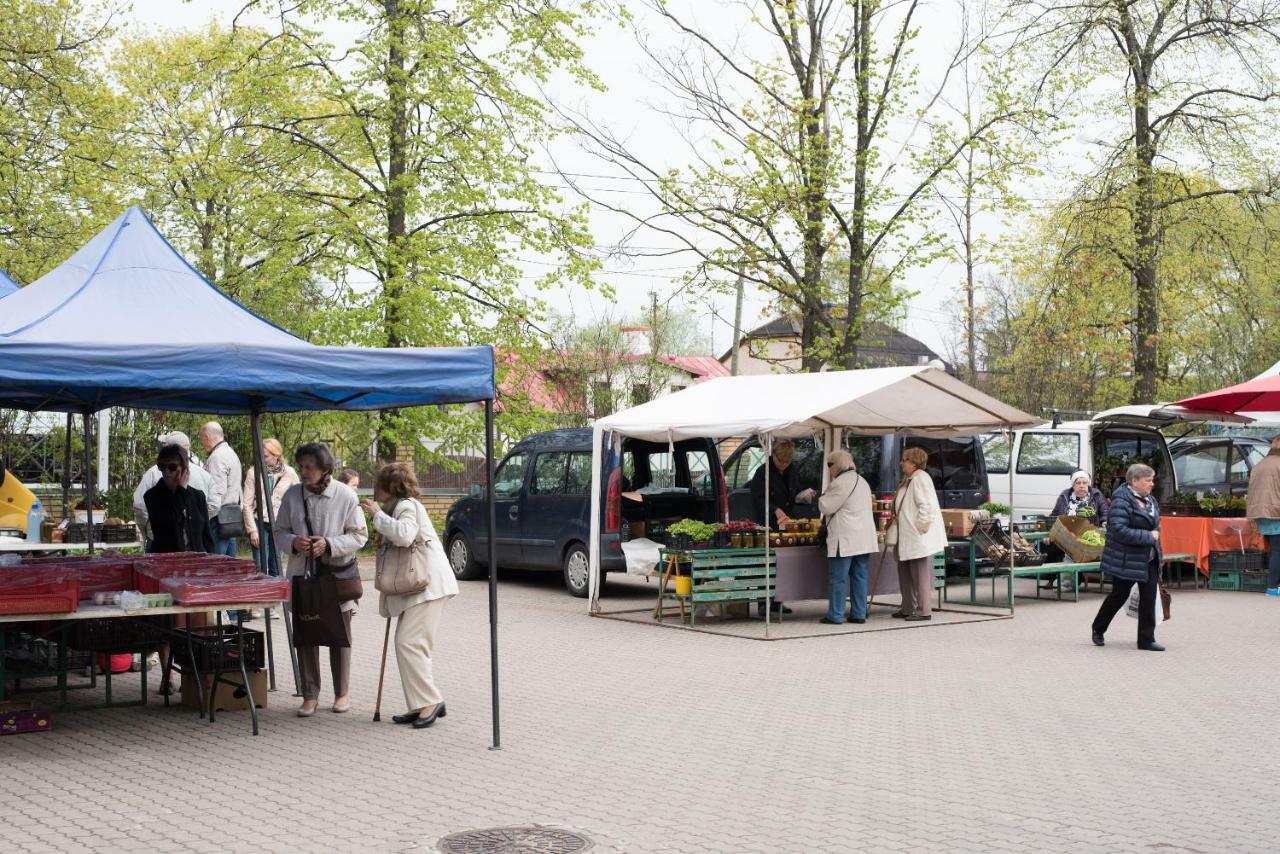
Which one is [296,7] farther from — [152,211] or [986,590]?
[986,590]

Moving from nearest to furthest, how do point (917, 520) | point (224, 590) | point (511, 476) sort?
point (224, 590) < point (917, 520) < point (511, 476)

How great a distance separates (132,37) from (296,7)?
18258 mm

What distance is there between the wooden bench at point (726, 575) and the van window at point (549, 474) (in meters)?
3.19

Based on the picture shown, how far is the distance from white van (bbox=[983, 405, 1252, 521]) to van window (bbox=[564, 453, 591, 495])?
597 centimetres

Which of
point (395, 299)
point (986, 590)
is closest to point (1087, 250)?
point (986, 590)

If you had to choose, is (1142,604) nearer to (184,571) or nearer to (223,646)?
(223,646)

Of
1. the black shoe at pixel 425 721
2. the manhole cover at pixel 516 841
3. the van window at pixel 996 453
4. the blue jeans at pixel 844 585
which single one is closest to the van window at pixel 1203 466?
the van window at pixel 996 453

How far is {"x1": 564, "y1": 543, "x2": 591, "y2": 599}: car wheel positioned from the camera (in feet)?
54.0

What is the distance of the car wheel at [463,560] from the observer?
18.8 m

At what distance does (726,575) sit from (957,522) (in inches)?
142

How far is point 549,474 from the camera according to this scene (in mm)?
16984

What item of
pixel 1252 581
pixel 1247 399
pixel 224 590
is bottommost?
pixel 1252 581

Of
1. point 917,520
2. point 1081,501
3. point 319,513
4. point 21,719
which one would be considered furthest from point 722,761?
point 1081,501

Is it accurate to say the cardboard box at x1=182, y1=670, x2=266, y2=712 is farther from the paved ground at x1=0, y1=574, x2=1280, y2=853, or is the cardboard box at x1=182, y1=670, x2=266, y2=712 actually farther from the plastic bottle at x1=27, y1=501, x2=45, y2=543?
the plastic bottle at x1=27, y1=501, x2=45, y2=543
